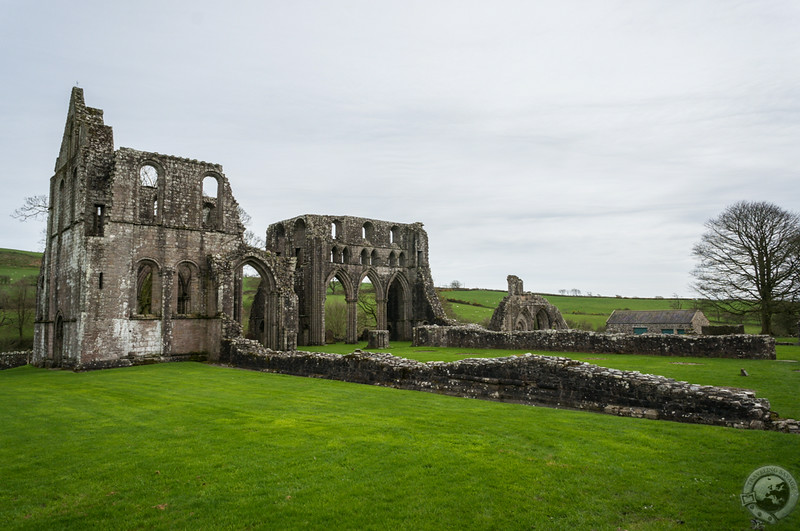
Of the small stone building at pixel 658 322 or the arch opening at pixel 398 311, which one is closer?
the arch opening at pixel 398 311

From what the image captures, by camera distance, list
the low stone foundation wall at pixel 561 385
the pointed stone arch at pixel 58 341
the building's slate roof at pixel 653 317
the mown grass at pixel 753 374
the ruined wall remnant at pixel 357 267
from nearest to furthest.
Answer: the low stone foundation wall at pixel 561 385
the mown grass at pixel 753 374
the pointed stone arch at pixel 58 341
the ruined wall remnant at pixel 357 267
the building's slate roof at pixel 653 317

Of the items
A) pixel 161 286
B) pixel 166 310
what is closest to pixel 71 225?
pixel 161 286

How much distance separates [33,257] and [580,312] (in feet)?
215

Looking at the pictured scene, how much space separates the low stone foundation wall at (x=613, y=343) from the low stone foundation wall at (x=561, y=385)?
12.7m

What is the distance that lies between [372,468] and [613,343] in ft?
66.5

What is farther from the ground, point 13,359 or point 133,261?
point 133,261

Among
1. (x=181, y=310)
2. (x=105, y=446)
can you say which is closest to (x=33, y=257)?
(x=181, y=310)

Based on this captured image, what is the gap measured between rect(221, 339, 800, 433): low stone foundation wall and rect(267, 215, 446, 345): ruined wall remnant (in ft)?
60.8

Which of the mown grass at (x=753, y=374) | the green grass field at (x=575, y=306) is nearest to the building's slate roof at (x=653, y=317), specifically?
the green grass field at (x=575, y=306)

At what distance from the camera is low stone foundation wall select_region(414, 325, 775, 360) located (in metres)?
21.0

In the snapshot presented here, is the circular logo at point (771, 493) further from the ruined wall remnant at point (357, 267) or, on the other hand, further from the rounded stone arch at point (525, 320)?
the rounded stone arch at point (525, 320)

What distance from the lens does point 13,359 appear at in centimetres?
2838

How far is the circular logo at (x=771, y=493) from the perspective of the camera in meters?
4.04

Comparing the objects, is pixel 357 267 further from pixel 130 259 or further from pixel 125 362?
pixel 125 362
